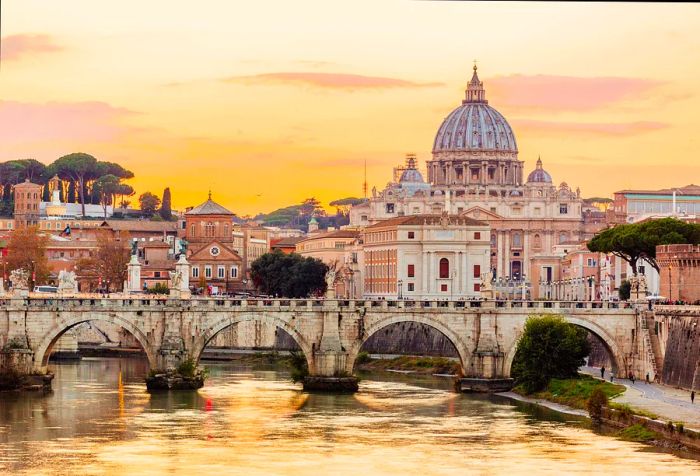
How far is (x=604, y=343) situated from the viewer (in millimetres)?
69125

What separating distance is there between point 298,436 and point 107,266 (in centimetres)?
6542

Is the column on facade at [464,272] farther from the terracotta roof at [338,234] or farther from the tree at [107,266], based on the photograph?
the terracotta roof at [338,234]

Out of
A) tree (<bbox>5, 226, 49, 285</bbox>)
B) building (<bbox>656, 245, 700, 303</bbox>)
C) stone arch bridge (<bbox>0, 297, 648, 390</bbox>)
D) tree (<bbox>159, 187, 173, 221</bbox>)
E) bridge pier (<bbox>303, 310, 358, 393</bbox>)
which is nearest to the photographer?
bridge pier (<bbox>303, 310, 358, 393</bbox>)

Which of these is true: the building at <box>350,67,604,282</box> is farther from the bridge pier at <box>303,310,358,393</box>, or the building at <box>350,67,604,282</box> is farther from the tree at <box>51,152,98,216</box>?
the bridge pier at <box>303,310,358,393</box>

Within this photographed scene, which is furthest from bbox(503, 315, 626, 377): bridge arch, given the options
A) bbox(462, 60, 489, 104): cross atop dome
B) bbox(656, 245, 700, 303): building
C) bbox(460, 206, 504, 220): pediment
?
bbox(462, 60, 489, 104): cross atop dome

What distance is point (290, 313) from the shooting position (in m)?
68.6

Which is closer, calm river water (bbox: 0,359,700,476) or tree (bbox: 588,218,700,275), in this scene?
calm river water (bbox: 0,359,700,476)

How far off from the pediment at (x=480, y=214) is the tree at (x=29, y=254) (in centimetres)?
4266

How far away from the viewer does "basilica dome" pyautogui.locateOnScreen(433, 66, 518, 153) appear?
577 ft

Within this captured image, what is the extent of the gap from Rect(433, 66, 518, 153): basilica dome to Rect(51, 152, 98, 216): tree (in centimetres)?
3134

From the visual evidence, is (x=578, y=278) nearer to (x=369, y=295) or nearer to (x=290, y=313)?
(x=369, y=295)

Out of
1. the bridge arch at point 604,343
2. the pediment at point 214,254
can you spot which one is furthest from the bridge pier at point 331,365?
the pediment at point 214,254

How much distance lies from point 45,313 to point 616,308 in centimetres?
2011

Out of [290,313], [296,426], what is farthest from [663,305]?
[296,426]
